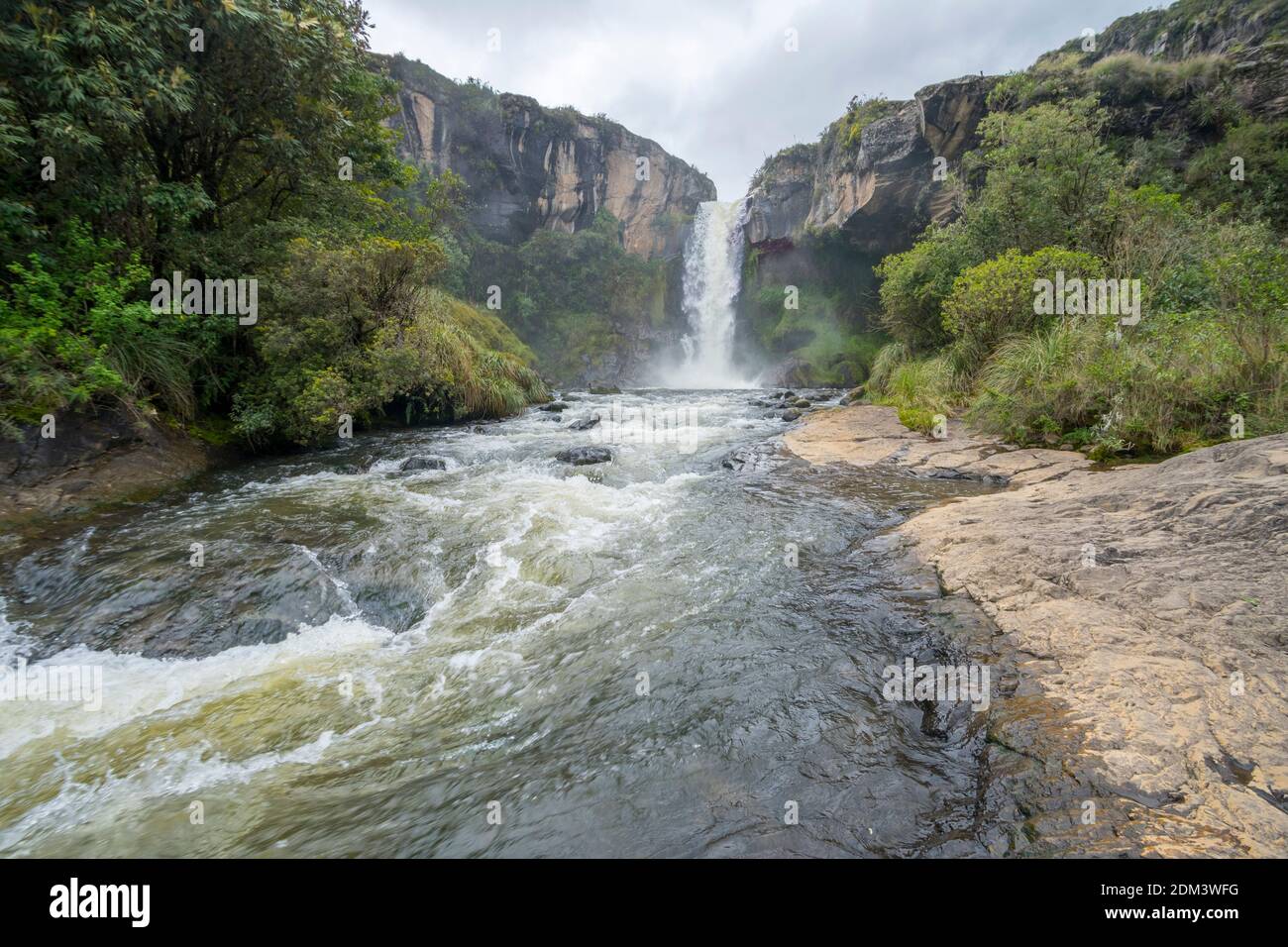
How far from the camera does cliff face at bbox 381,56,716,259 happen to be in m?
36.2

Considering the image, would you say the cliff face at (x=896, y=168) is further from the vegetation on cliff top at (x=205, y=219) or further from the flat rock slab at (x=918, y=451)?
the vegetation on cliff top at (x=205, y=219)

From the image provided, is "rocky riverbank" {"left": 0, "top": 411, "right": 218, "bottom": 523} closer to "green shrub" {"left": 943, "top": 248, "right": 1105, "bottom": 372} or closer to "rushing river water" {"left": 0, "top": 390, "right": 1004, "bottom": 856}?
"rushing river water" {"left": 0, "top": 390, "right": 1004, "bottom": 856}

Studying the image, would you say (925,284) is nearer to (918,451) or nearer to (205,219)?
(918,451)

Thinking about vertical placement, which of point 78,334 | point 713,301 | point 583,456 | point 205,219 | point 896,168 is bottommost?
point 583,456

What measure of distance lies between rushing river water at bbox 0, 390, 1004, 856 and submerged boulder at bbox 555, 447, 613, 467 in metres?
2.56

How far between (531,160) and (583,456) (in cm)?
3945

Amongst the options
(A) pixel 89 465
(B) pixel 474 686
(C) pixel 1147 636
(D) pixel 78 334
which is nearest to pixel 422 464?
(A) pixel 89 465

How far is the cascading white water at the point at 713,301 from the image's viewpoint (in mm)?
35938

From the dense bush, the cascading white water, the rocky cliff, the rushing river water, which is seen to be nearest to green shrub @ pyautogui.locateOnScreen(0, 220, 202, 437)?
the dense bush

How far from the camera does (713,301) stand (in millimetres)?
37375

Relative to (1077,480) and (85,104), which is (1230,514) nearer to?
(1077,480)

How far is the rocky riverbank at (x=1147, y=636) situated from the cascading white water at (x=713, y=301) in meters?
31.0
